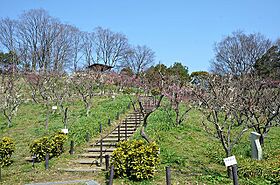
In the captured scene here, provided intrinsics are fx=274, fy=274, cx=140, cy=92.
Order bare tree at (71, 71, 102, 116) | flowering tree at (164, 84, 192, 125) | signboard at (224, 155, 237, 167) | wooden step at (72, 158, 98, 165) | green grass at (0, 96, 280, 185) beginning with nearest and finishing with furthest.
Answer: signboard at (224, 155, 237, 167) → green grass at (0, 96, 280, 185) → wooden step at (72, 158, 98, 165) → flowering tree at (164, 84, 192, 125) → bare tree at (71, 71, 102, 116)

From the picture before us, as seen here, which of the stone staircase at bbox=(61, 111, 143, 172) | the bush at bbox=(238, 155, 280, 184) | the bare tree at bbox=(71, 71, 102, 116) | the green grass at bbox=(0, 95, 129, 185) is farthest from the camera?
the bare tree at bbox=(71, 71, 102, 116)

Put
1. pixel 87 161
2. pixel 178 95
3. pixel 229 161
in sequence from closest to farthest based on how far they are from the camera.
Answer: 1. pixel 229 161
2. pixel 87 161
3. pixel 178 95

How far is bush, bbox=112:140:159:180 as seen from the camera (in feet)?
27.1

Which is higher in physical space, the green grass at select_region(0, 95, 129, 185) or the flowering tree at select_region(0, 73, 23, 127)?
the flowering tree at select_region(0, 73, 23, 127)

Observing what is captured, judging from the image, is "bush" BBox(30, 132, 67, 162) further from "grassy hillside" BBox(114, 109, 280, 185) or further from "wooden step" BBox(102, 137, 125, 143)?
"grassy hillside" BBox(114, 109, 280, 185)

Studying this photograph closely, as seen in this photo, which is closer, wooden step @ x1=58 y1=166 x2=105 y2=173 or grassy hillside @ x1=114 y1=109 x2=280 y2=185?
grassy hillside @ x1=114 y1=109 x2=280 y2=185

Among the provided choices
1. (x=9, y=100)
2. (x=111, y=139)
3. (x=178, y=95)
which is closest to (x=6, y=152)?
(x=111, y=139)

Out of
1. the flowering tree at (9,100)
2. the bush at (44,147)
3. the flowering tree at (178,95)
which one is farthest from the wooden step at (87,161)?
the flowering tree at (9,100)

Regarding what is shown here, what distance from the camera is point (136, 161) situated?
8320 mm

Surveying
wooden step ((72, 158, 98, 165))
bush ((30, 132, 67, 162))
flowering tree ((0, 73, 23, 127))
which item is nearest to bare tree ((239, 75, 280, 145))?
wooden step ((72, 158, 98, 165))

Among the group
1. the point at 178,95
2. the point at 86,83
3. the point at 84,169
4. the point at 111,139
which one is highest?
the point at 86,83

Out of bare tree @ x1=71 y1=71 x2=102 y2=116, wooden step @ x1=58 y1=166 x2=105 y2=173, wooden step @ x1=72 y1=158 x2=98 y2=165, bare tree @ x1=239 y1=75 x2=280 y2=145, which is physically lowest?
wooden step @ x1=58 y1=166 x2=105 y2=173

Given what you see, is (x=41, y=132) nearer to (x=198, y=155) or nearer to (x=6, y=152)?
(x=6, y=152)

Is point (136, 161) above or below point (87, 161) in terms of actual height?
above
